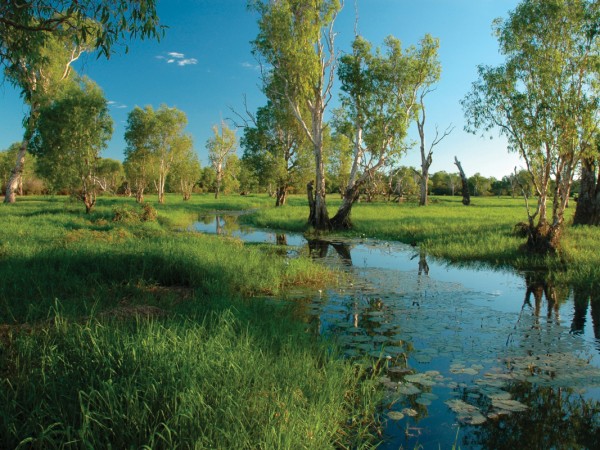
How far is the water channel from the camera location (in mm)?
4277

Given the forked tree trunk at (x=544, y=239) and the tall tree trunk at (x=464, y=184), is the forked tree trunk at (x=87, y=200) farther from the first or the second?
the tall tree trunk at (x=464, y=184)

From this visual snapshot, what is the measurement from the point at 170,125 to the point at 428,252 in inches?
1515

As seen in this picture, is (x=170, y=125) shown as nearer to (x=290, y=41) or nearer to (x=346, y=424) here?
(x=290, y=41)

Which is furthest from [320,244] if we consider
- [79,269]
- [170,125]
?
[170,125]

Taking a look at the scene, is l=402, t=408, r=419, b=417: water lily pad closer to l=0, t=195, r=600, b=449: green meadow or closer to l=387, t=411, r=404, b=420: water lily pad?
l=387, t=411, r=404, b=420: water lily pad

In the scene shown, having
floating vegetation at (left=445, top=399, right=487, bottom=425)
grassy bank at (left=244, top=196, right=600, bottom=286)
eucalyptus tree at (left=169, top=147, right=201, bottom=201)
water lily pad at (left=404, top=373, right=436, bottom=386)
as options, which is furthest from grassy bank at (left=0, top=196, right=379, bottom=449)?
eucalyptus tree at (left=169, top=147, right=201, bottom=201)

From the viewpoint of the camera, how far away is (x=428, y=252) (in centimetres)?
1597

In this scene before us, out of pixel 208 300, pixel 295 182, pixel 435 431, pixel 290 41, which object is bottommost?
pixel 435 431

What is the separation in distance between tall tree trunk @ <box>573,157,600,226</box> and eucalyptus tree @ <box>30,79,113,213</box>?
26683 millimetres

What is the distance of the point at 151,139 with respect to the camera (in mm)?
45969

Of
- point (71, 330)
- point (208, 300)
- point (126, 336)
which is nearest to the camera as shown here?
point (126, 336)

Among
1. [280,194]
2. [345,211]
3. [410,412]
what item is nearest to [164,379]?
[410,412]

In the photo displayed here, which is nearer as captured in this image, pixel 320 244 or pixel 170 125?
pixel 320 244

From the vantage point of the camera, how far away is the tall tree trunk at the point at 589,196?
18984 millimetres
